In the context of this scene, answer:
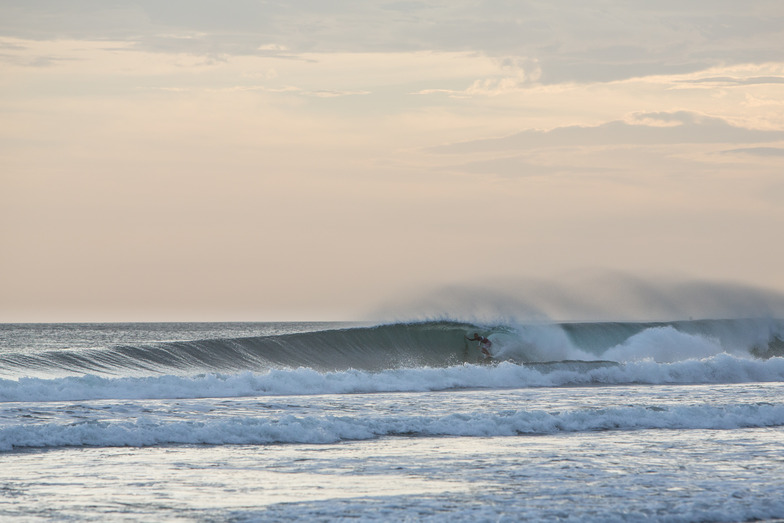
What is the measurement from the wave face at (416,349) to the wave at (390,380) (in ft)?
A: 2.82

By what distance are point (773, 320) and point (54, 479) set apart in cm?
2873

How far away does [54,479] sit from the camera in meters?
8.31

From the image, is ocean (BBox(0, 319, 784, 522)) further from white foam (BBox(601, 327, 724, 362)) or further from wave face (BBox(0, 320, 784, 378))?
white foam (BBox(601, 327, 724, 362))

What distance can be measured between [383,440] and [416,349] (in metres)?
14.1

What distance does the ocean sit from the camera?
7.24 meters

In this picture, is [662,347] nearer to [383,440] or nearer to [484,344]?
[484,344]

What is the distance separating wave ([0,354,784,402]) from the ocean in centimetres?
5

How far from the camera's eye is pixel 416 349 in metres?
25.3

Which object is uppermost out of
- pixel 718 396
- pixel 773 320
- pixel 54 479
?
pixel 773 320

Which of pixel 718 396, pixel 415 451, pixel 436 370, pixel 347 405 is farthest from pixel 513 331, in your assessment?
pixel 415 451

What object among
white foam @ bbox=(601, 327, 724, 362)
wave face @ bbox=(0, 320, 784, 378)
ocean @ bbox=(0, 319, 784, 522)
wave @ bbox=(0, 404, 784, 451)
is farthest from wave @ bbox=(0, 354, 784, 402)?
wave @ bbox=(0, 404, 784, 451)

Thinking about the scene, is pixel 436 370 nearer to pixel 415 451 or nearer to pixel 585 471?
pixel 415 451

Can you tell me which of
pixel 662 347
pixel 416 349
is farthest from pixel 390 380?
pixel 662 347

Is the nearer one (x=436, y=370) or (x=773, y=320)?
(x=436, y=370)
